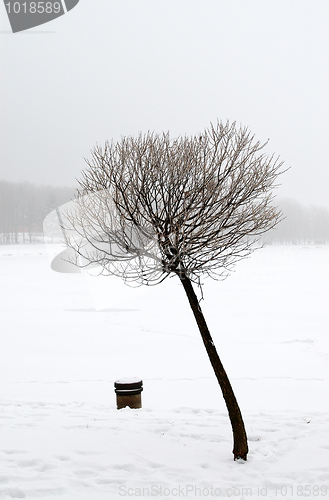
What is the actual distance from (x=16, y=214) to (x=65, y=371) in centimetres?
10186

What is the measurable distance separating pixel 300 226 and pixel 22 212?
80625mm

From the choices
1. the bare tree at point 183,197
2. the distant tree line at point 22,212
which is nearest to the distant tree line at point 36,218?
the distant tree line at point 22,212

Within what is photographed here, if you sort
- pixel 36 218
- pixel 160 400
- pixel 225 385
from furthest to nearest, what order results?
pixel 36 218, pixel 160 400, pixel 225 385

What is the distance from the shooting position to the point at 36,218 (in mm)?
109438

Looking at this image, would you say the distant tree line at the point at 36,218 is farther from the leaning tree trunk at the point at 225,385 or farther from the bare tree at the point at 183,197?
the leaning tree trunk at the point at 225,385

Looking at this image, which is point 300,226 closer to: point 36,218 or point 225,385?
point 36,218

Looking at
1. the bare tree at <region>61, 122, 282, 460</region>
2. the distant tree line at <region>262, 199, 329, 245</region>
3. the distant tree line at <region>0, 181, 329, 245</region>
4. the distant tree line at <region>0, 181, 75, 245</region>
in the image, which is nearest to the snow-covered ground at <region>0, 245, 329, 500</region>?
the bare tree at <region>61, 122, 282, 460</region>

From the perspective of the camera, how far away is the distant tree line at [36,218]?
10556 centimetres

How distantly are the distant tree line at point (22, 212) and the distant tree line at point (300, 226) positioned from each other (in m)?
56.7

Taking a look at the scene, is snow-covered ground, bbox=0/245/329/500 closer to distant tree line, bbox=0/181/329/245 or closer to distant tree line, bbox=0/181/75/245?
distant tree line, bbox=0/181/329/245

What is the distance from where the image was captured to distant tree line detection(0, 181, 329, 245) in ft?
346

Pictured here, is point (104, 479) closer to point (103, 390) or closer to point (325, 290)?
point (103, 390)

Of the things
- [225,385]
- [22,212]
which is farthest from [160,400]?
[22,212]

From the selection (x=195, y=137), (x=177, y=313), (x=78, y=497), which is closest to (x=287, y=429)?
(x=78, y=497)
